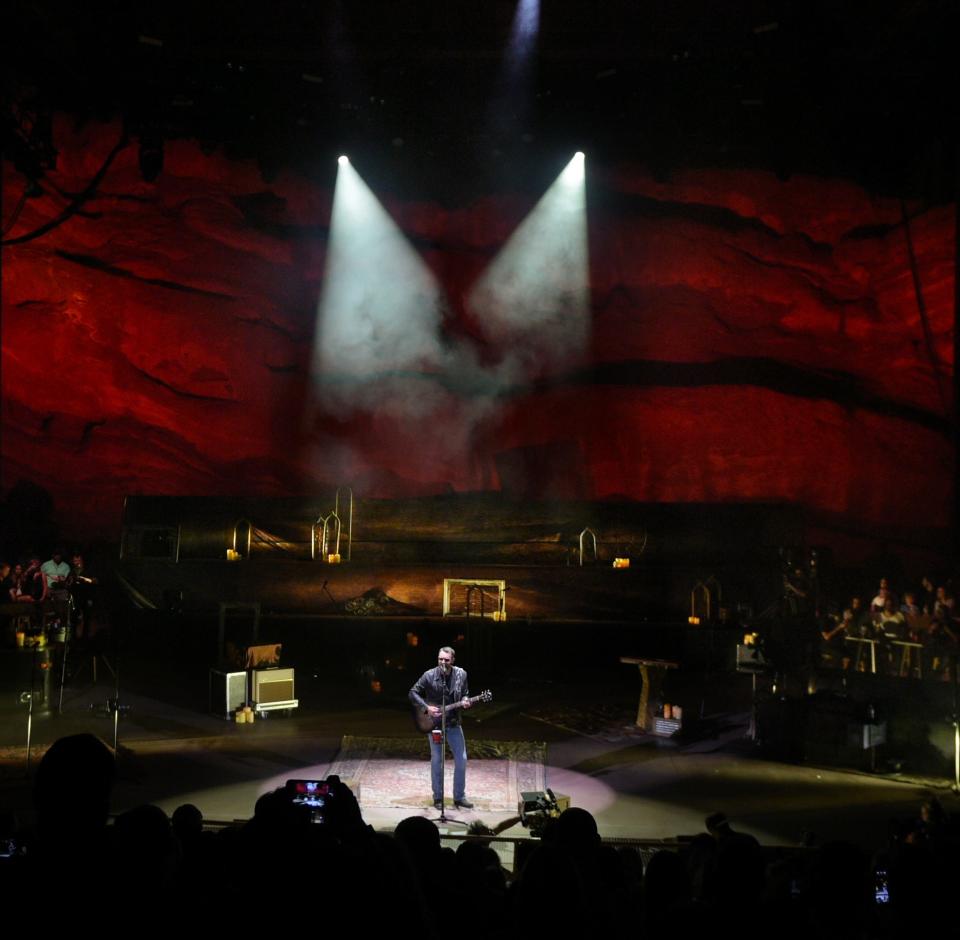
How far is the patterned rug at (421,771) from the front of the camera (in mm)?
8336

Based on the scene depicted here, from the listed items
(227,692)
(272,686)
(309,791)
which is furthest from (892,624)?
(309,791)

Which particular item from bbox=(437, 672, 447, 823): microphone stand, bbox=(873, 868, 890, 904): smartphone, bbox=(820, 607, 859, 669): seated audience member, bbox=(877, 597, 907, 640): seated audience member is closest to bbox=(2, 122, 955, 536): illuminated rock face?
bbox=(877, 597, 907, 640): seated audience member

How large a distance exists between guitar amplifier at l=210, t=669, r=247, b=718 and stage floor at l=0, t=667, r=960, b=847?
18 cm

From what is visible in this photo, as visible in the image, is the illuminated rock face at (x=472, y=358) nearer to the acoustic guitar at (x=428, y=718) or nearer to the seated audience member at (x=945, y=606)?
the seated audience member at (x=945, y=606)

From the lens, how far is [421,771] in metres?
9.30

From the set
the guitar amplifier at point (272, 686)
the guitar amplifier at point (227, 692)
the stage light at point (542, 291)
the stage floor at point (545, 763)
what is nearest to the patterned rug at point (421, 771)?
the stage floor at point (545, 763)

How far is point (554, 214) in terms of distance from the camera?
1673cm

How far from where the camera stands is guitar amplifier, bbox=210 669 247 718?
Result: 38.0ft

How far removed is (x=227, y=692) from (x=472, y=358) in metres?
8.42

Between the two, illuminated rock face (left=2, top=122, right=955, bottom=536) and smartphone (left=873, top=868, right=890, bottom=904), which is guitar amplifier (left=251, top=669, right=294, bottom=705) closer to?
illuminated rock face (left=2, top=122, right=955, bottom=536)

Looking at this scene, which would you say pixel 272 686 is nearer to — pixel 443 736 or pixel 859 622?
pixel 443 736

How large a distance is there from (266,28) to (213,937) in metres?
12.9

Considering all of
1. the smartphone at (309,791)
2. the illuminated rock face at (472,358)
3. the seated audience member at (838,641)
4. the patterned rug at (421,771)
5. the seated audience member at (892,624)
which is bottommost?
the patterned rug at (421,771)

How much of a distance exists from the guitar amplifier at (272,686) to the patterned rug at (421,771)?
170 cm
